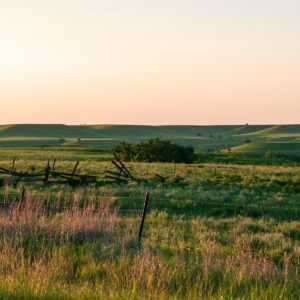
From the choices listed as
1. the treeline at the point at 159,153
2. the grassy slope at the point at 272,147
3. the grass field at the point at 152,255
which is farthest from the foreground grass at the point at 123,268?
the grassy slope at the point at 272,147

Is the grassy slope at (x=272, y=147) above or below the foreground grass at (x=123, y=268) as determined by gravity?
below

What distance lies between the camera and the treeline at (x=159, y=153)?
6319 cm

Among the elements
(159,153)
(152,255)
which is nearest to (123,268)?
(152,255)

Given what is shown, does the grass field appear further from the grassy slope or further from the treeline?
the grassy slope

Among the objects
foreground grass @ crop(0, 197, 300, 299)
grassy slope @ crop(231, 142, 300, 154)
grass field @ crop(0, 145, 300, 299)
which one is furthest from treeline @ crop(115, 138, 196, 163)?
foreground grass @ crop(0, 197, 300, 299)

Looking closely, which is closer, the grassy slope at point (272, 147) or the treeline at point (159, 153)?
the treeline at point (159, 153)

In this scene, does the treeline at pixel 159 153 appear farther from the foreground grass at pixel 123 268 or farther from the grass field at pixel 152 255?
the foreground grass at pixel 123 268

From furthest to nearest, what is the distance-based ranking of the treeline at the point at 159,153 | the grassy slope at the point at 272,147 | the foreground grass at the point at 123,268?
the grassy slope at the point at 272,147 < the treeline at the point at 159,153 < the foreground grass at the point at 123,268

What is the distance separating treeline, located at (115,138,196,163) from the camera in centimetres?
6319

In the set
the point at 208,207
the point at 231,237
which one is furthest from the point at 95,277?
the point at 208,207

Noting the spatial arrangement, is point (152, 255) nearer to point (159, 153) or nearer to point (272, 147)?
point (159, 153)

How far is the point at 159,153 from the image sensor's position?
64375 mm

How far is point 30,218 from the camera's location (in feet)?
44.3

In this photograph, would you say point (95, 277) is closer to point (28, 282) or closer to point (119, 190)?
point (28, 282)
